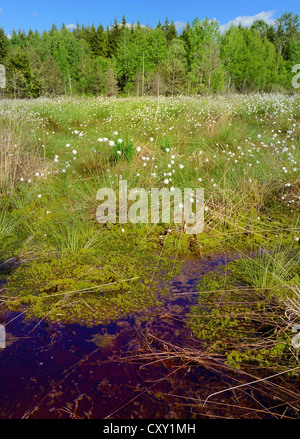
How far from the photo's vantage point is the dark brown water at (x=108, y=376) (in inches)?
61.7

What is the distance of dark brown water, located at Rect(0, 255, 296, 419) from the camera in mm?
1566

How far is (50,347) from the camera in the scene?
1.98 metres

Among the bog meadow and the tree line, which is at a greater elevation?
the tree line

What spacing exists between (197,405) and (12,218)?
10.9 ft

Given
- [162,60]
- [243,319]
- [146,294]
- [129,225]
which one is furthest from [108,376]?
[162,60]

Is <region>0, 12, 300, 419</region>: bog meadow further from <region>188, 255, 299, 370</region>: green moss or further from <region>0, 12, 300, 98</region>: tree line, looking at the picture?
<region>0, 12, 300, 98</region>: tree line

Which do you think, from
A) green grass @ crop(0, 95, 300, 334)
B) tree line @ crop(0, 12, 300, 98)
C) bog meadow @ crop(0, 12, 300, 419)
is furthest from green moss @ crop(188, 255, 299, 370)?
tree line @ crop(0, 12, 300, 98)

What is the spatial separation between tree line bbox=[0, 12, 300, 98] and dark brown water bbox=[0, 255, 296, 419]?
2098 cm

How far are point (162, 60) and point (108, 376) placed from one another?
42.4 m

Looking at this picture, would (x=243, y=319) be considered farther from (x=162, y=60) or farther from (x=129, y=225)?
(x=162, y=60)

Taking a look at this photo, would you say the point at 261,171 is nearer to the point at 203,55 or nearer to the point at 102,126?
the point at 102,126

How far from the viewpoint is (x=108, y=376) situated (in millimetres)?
1763

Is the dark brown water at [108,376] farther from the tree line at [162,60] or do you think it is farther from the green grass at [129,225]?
the tree line at [162,60]

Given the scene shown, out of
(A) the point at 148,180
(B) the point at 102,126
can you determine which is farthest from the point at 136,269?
(B) the point at 102,126
